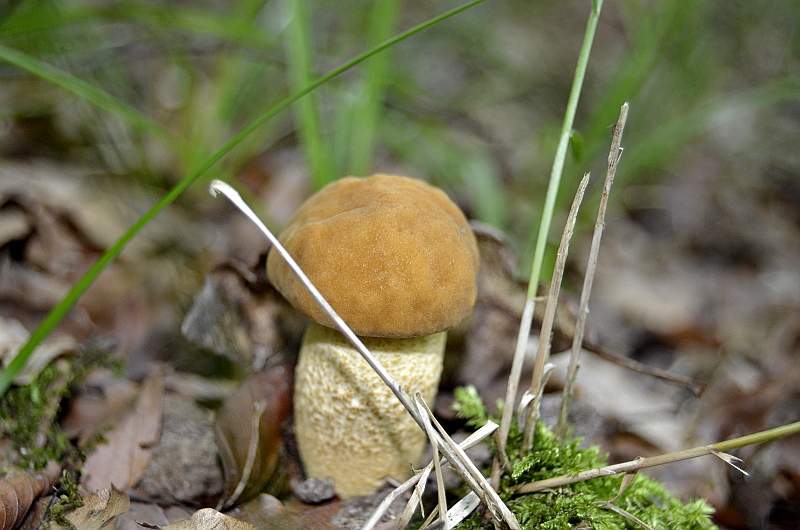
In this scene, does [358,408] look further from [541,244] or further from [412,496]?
[541,244]

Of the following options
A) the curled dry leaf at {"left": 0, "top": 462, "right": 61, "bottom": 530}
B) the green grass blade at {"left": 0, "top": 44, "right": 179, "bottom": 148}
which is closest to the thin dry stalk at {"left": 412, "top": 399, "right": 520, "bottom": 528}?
the curled dry leaf at {"left": 0, "top": 462, "right": 61, "bottom": 530}

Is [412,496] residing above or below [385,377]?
below

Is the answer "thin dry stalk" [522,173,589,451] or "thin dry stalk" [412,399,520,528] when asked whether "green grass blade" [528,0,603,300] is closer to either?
"thin dry stalk" [522,173,589,451]

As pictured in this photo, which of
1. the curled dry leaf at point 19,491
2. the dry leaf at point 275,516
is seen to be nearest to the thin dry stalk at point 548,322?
the dry leaf at point 275,516

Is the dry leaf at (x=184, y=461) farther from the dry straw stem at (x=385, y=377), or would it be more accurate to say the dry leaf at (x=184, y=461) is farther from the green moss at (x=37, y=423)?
the dry straw stem at (x=385, y=377)

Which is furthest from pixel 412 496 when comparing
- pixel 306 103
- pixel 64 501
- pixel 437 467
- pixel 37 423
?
pixel 306 103
